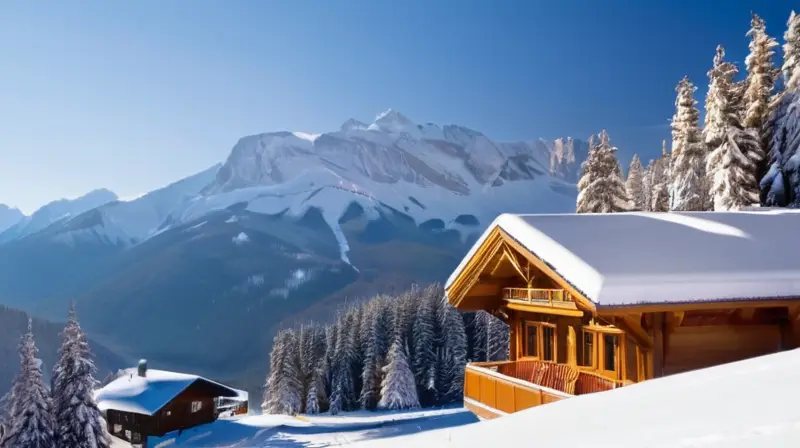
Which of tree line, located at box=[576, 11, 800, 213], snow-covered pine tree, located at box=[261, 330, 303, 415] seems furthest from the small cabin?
tree line, located at box=[576, 11, 800, 213]

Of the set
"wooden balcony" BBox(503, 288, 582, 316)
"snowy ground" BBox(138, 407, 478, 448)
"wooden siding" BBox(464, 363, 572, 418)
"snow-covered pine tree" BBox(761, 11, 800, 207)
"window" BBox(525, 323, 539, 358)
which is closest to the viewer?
"wooden siding" BBox(464, 363, 572, 418)

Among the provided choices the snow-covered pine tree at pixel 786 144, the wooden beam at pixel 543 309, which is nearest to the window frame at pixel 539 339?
the wooden beam at pixel 543 309

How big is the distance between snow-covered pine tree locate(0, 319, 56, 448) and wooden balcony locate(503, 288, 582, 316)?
81.8 ft

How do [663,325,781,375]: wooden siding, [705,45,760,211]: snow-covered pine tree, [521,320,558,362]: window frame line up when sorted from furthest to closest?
[705,45,760,211]: snow-covered pine tree, [521,320,558,362]: window frame, [663,325,781,375]: wooden siding

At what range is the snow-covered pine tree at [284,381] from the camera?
2660 inches

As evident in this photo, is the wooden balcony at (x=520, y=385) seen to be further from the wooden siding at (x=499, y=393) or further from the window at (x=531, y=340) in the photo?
the window at (x=531, y=340)

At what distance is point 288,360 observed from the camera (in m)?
70.4

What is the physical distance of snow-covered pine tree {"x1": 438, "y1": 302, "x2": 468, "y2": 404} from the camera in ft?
222

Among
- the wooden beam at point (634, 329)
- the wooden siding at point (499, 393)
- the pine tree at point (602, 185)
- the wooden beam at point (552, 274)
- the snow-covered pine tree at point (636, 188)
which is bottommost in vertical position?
the wooden siding at point (499, 393)

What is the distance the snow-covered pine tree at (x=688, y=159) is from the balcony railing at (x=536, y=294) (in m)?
31.6

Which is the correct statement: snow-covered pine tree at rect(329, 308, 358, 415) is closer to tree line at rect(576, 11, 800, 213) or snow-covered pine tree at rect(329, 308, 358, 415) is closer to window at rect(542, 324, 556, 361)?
tree line at rect(576, 11, 800, 213)

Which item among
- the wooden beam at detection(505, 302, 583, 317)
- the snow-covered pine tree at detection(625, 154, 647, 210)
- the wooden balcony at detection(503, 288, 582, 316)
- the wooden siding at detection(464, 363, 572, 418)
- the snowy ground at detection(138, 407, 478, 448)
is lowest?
the snowy ground at detection(138, 407, 478, 448)

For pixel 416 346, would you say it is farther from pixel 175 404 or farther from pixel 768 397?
pixel 768 397

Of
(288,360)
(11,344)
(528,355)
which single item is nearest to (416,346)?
(288,360)
